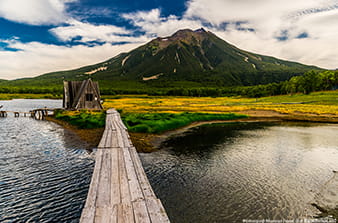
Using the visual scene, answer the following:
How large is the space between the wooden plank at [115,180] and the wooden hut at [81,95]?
4365 centimetres

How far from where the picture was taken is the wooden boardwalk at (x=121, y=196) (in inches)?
312

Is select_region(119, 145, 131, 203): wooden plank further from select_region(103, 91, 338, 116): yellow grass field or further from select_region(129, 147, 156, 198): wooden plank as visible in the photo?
select_region(103, 91, 338, 116): yellow grass field

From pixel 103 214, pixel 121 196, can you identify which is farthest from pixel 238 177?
pixel 103 214

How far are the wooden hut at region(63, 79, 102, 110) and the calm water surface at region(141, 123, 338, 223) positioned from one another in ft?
116

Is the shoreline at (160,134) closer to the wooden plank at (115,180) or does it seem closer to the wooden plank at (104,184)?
the wooden plank at (115,180)

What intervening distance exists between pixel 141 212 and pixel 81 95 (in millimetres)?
53191

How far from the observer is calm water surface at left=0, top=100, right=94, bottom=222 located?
441 inches

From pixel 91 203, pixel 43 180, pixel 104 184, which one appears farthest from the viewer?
pixel 43 180

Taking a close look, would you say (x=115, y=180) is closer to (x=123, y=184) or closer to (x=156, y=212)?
(x=123, y=184)

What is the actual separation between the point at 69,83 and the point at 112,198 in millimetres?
55316

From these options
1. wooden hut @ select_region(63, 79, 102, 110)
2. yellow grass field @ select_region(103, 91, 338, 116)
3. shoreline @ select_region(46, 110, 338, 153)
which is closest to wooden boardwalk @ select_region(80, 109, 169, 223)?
shoreline @ select_region(46, 110, 338, 153)

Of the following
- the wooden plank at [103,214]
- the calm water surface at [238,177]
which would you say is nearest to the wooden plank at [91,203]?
the wooden plank at [103,214]

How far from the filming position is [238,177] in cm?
1711

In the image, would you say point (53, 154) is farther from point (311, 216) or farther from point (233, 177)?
point (311, 216)
